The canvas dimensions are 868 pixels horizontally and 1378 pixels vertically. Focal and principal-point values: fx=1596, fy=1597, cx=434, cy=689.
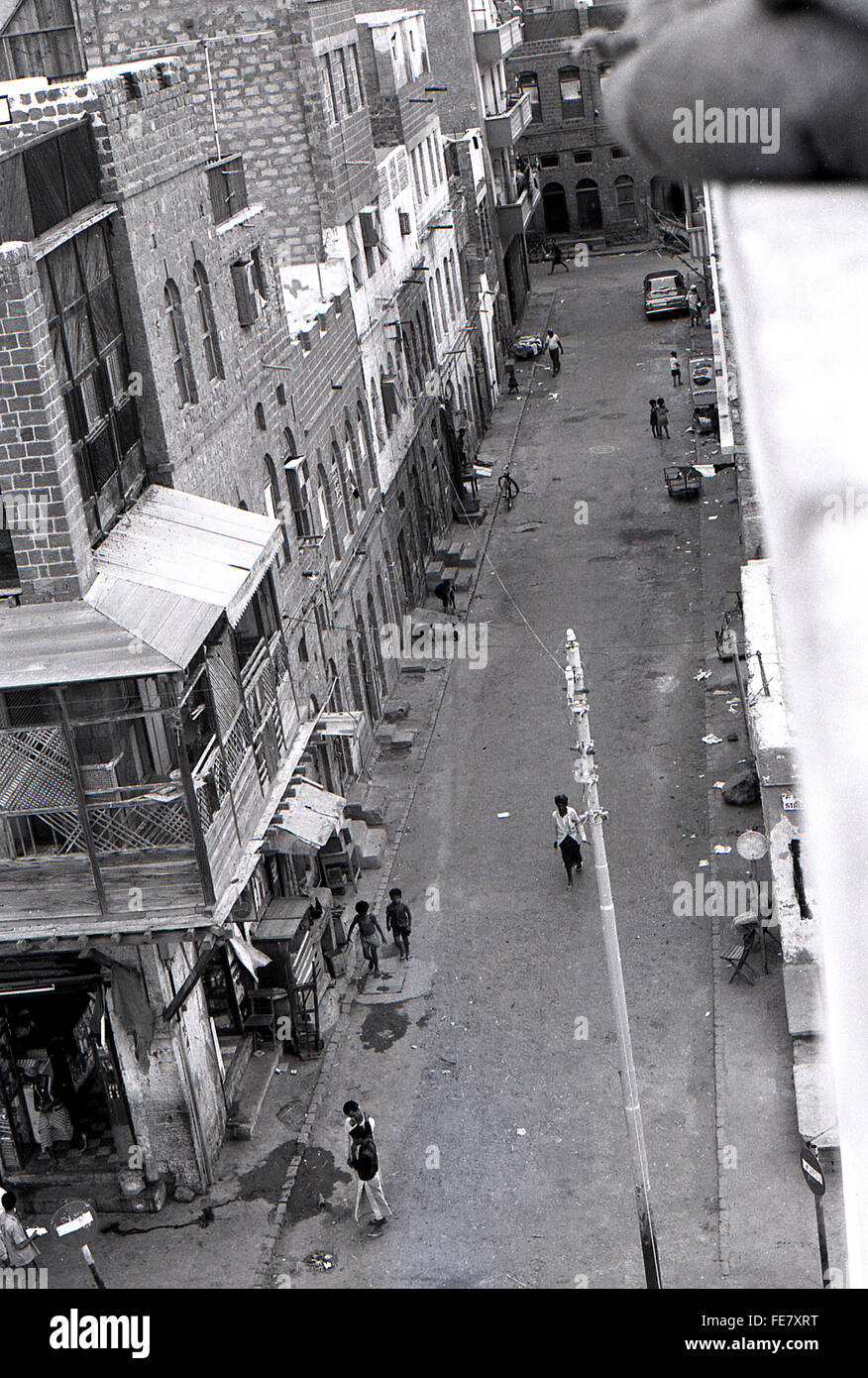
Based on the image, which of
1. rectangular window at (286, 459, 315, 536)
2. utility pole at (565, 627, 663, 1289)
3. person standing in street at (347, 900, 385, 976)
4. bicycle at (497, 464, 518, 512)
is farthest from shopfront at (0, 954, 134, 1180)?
bicycle at (497, 464, 518, 512)

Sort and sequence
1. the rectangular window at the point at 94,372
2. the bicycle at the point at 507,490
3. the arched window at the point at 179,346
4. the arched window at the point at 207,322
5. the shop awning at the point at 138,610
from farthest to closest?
the bicycle at the point at 507,490
the arched window at the point at 207,322
the arched window at the point at 179,346
the rectangular window at the point at 94,372
the shop awning at the point at 138,610

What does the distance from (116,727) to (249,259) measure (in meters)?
10.7

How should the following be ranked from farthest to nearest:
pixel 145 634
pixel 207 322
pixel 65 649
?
pixel 207 322 < pixel 65 649 < pixel 145 634

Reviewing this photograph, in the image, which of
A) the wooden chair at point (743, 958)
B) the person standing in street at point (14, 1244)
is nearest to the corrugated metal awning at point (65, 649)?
the person standing in street at point (14, 1244)

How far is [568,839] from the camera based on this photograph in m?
29.5

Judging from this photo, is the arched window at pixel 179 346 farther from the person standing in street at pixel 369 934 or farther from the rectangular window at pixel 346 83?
the rectangular window at pixel 346 83

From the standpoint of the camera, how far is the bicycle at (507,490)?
52641 mm

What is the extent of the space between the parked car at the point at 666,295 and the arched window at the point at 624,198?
535 inches

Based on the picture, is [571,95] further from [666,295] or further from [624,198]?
[666,295]

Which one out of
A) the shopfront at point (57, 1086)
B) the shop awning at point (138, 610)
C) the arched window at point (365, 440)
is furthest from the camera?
the arched window at point (365, 440)

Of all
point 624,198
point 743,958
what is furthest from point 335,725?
point 624,198

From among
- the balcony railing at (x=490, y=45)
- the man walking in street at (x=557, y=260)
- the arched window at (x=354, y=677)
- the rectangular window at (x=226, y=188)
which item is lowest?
the arched window at (x=354, y=677)

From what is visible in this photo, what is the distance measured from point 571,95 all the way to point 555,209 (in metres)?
6.22

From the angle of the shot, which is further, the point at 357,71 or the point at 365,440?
the point at 357,71
